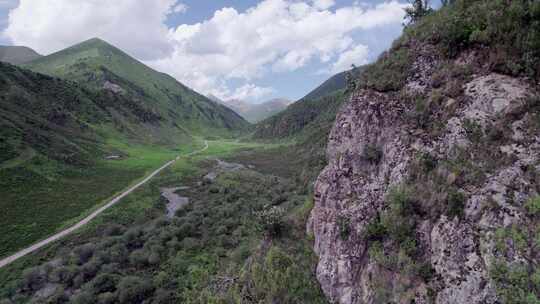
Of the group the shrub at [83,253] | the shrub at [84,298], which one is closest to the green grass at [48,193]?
the shrub at [83,253]

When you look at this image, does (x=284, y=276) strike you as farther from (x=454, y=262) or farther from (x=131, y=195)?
(x=131, y=195)

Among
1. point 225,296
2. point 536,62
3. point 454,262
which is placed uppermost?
point 536,62

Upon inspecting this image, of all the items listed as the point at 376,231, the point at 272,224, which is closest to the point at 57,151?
the point at 272,224

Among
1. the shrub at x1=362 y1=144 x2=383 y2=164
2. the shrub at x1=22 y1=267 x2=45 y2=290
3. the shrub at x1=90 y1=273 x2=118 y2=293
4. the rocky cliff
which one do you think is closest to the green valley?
the shrub at x1=22 y1=267 x2=45 y2=290

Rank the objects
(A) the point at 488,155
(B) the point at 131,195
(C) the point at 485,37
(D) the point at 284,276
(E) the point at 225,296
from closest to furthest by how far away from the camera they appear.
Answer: (A) the point at 488,155, (C) the point at 485,37, (D) the point at 284,276, (E) the point at 225,296, (B) the point at 131,195

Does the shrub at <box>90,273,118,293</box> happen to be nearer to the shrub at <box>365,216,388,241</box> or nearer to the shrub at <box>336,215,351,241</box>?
the shrub at <box>336,215,351,241</box>

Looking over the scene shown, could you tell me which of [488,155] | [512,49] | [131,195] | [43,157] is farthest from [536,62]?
[43,157]

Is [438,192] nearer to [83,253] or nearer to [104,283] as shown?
[104,283]
